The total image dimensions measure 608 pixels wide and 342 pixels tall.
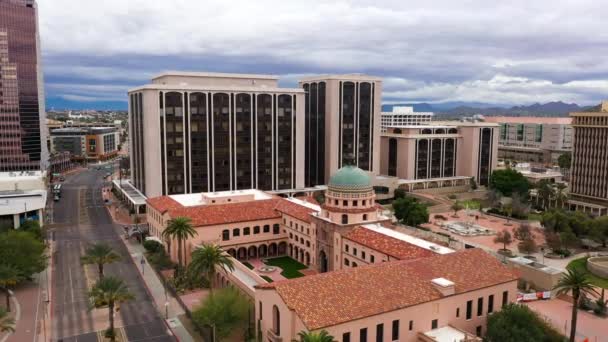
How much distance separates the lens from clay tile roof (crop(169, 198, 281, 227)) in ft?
276

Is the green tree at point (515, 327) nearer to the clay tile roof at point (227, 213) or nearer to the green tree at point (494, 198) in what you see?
the clay tile roof at point (227, 213)

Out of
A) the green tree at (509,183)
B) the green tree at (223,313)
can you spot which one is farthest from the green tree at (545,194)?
the green tree at (223,313)

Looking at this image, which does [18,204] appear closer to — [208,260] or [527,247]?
[208,260]

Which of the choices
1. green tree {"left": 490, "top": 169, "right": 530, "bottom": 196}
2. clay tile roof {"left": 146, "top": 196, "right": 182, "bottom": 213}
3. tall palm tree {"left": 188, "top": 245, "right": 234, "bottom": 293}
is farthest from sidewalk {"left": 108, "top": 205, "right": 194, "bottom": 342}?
green tree {"left": 490, "top": 169, "right": 530, "bottom": 196}

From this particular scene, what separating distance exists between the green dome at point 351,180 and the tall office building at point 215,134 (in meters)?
52.1

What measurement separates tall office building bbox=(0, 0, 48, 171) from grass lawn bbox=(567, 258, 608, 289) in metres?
156

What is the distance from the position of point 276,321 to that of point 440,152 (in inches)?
4820

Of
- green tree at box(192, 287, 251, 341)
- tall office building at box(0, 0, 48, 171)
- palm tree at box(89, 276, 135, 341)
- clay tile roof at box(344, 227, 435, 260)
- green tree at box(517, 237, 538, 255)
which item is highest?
tall office building at box(0, 0, 48, 171)

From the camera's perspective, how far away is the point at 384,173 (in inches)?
6590

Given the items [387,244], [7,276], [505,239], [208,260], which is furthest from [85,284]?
[505,239]

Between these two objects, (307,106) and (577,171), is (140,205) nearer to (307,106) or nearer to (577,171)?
(307,106)

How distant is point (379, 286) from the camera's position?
169 feet

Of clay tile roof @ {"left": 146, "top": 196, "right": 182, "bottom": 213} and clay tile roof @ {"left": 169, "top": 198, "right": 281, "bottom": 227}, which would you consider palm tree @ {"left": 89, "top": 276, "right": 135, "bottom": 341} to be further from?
clay tile roof @ {"left": 146, "top": 196, "right": 182, "bottom": 213}

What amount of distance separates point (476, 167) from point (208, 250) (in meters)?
123
